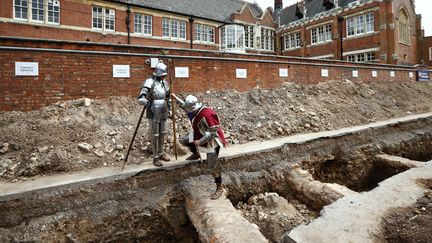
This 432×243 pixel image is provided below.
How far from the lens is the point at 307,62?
1191 centimetres

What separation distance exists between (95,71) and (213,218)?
5.01 m

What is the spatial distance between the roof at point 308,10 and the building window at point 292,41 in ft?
7.40

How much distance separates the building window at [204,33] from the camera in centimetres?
2342

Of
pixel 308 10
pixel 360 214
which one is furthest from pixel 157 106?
pixel 308 10

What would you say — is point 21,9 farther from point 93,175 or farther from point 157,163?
point 157,163

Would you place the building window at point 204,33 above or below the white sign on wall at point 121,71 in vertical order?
above

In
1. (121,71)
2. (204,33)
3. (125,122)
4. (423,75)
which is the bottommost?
(125,122)

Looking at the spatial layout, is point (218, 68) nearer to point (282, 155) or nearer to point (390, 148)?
point (282, 155)

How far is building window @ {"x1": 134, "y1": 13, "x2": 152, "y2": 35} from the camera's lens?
20.2 metres

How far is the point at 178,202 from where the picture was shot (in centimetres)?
475

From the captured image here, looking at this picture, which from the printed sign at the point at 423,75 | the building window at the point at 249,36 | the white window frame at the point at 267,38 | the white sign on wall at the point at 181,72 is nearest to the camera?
the white sign on wall at the point at 181,72

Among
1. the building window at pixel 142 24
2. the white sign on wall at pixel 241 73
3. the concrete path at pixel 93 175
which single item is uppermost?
the building window at pixel 142 24

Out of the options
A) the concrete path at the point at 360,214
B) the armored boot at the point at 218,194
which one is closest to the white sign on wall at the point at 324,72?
the concrete path at the point at 360,214

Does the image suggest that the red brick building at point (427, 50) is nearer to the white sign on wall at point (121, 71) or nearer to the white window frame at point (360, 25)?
the white window frame at point (360, 25)
